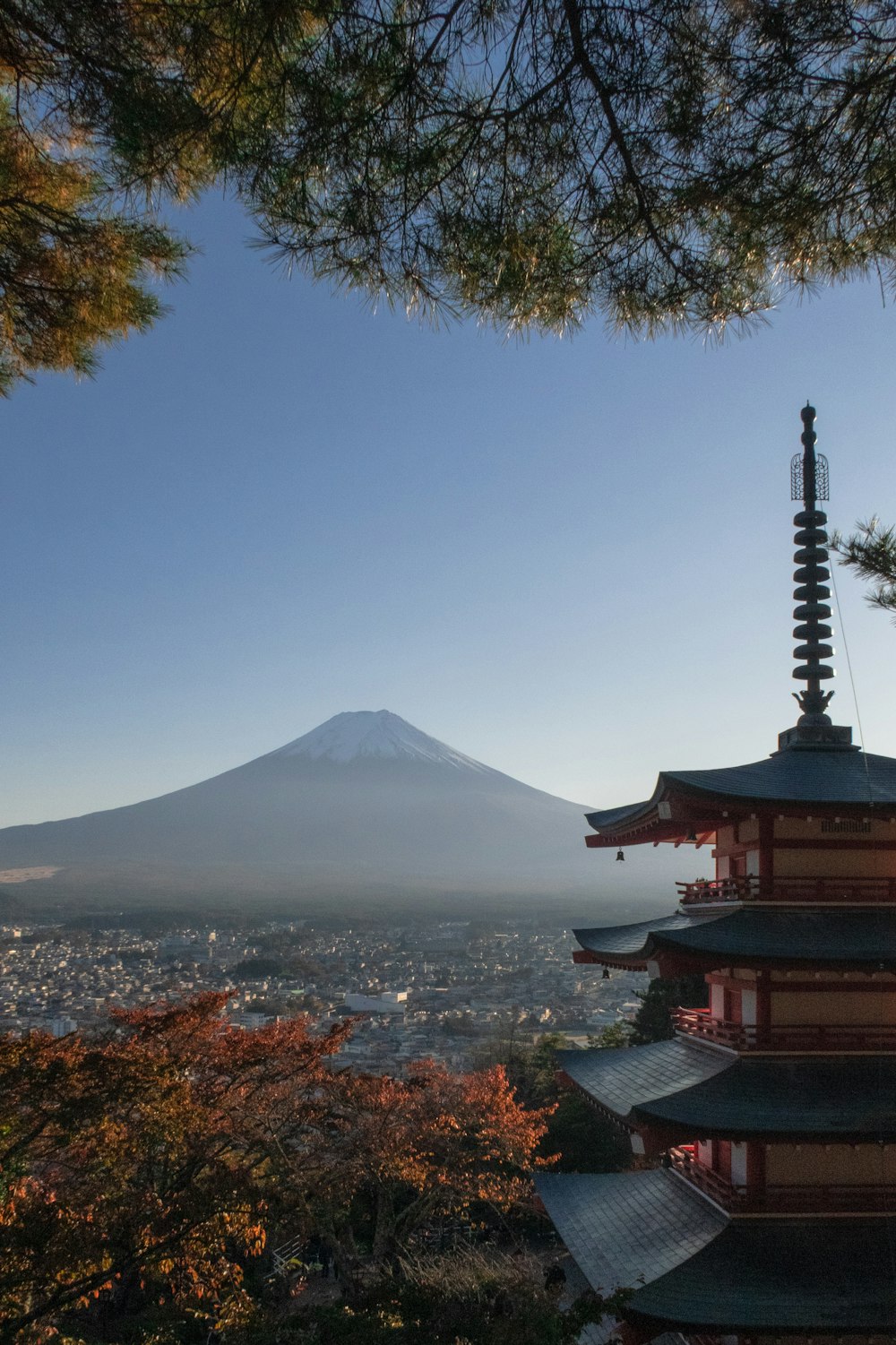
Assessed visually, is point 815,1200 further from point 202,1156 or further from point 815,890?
point 202,1156

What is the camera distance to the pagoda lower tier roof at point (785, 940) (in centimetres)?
675

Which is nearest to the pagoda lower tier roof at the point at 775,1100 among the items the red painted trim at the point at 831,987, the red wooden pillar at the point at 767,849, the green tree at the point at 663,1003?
the red painted trim at the point at 831,987

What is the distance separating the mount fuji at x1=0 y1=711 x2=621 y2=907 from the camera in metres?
83.2

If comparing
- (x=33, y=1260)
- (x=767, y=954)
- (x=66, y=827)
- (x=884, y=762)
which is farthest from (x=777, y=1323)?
(x=66, y=827)

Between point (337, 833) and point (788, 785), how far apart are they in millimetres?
90915

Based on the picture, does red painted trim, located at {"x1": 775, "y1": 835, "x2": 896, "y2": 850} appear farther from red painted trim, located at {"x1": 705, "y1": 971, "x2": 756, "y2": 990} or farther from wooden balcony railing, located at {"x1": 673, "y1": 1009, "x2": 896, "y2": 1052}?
wooden balcony railing, located at {"x1": 673, "y1": 1009, "x2": 896, "y2": 1052}

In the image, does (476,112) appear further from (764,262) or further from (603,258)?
(764,262)

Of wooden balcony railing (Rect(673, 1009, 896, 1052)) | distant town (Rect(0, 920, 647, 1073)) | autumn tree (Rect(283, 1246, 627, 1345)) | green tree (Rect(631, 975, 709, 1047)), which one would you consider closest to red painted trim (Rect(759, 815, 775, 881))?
wooden balcony railing (Rect(673, 1009, 896, 1052))

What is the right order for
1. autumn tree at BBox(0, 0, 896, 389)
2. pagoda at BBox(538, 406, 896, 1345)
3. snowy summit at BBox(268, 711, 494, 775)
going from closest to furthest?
1. autumn tree at BBox(0, 0, 896, 389)
2. pagoda at BBox(538, 406, 896, 1345)
3. snowy summit at BBox(268, 711, 494, 775)

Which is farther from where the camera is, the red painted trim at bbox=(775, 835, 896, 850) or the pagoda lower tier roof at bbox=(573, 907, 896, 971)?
the red painted trim at bbox=(775, 835, 896, 850)

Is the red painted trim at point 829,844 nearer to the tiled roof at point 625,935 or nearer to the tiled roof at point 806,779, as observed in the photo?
the tiled roof at point 806,779

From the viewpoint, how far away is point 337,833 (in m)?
95.8

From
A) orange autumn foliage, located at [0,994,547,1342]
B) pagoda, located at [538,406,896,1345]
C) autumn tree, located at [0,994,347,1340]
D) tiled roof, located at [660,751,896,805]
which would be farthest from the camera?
orange autumn foliage, located at [0,994,547,1342]

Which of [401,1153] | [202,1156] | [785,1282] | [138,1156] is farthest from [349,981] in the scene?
[785,1282]
